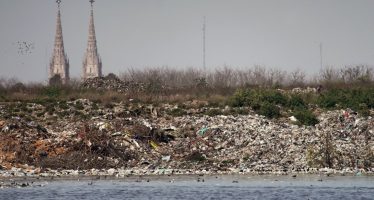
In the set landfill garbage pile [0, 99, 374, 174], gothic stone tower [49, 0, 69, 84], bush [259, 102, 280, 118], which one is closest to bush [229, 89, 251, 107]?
bush [259, 102, 280, 118]

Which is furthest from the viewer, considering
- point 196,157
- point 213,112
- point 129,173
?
point 213,112

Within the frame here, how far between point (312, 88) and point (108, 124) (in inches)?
709

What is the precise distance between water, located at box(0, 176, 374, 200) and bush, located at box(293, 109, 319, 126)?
462 inches

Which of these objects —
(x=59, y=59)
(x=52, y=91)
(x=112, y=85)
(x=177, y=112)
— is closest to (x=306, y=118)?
(x=177, y=112)

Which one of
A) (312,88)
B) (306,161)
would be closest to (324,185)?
(306,161)

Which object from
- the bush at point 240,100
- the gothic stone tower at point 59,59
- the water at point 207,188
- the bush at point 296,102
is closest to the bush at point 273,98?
the bush at point 296,102

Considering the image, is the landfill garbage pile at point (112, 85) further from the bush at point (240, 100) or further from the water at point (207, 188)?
the water at point (207, 188)

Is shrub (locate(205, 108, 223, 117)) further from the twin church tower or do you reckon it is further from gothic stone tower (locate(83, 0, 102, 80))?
gothic stone tower (locate(83, 0, 102, 80))

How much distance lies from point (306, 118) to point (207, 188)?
16.0m

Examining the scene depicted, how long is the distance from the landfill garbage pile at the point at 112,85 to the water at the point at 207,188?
25.6 metres

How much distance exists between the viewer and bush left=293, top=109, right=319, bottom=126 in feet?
145

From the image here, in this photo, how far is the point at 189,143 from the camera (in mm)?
40062

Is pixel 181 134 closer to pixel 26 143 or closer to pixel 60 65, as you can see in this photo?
pixel 26 143

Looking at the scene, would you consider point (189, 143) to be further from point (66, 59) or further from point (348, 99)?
point (66, 59)
